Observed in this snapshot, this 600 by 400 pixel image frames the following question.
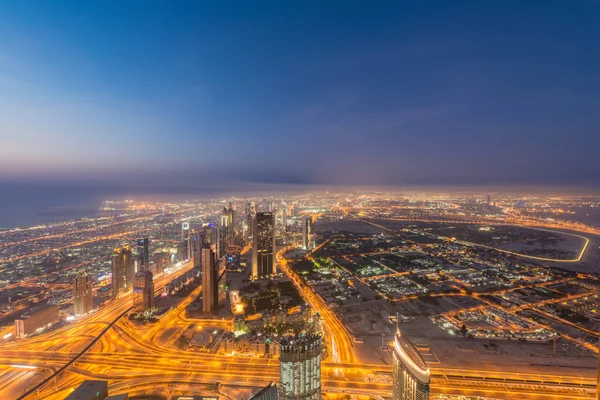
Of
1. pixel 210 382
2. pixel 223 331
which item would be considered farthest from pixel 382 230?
pixel 210 382

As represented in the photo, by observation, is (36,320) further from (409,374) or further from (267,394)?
(409,374)

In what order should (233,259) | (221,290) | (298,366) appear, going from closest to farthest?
(298,366), (221,290), (233,259)

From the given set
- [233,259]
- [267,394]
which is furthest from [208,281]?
[233,259]

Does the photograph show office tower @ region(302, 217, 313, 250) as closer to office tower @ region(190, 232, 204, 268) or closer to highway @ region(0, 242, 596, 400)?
office tower @ region(190, 232, 204, 268)

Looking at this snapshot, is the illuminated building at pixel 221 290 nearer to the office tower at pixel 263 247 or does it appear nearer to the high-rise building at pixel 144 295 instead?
the office tower at pixel 263 247

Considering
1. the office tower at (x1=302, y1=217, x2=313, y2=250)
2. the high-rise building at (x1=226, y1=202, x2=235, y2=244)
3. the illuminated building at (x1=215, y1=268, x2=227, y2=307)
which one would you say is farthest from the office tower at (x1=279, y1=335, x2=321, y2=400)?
the office tower at (x1=302, y1=217, x2=313, y2=250)

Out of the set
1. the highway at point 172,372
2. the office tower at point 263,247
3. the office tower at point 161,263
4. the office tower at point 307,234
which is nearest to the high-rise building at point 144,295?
the highway at point 172,372

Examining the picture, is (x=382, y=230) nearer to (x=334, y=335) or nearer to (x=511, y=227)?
(x=511, y=227)
